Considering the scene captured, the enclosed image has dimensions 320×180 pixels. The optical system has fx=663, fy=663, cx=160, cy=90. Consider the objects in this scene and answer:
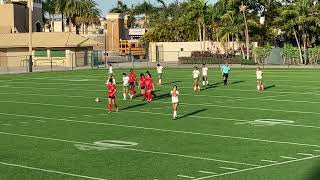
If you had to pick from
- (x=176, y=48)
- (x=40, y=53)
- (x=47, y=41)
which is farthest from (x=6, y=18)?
(x=176, y=48)

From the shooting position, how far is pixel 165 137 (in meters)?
19.3

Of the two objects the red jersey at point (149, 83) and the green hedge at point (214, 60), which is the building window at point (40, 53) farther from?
the red jersey at point (149, 83)

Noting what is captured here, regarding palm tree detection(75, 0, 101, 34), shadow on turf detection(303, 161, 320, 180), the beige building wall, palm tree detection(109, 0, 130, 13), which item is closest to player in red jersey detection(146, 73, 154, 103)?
shadow on turf detection(303, 161, 320, 180)

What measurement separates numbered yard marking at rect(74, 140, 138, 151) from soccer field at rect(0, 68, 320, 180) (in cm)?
3

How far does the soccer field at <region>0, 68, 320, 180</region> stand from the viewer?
14.3m

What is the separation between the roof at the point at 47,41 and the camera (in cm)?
7238

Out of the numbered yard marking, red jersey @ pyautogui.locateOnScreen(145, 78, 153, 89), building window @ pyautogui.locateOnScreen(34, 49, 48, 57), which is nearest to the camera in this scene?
the numbered yard marking

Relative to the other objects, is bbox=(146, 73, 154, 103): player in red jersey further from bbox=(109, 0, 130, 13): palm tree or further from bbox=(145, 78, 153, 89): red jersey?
bbox=(109, 0, 130, 13): palm tree

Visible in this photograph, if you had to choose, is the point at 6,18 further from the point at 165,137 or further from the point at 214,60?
the point at 165,137

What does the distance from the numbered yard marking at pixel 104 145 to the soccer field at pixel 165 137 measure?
0.03 m

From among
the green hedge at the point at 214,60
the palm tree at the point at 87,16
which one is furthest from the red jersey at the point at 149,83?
the palm tree at the point at 87,16

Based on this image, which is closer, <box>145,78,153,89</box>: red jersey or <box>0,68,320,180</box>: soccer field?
<box>0,68,320,180</box>: soccer field

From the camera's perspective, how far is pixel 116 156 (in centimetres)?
1622

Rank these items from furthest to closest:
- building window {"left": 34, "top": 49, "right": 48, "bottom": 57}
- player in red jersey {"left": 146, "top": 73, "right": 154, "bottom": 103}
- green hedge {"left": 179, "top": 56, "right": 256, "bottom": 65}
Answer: building window {"left": 34, "top": 49, "right": 48, "bottom": 57}, green hedge {"left": 179, "top": 56, "right": 256, "bottom": 65}, player in red jersey {"left": 146, "top": 73, "right": 154, "bottom": 103}
